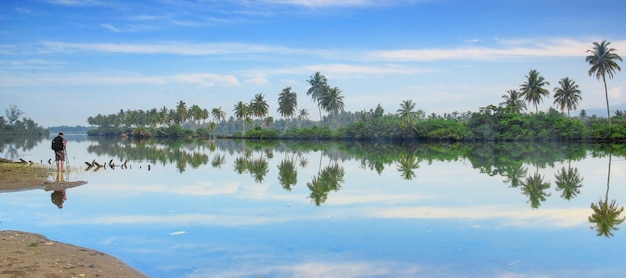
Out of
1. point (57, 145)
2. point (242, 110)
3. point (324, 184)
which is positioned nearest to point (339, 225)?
point (324, 184)

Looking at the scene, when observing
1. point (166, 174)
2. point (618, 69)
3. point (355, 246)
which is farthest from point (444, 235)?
point (618, 69)

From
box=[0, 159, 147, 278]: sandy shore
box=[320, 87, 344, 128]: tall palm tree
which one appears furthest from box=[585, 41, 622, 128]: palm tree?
box=[0, 159, 147, 278]: sandy shore

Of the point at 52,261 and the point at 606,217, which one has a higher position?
the point at 52,261

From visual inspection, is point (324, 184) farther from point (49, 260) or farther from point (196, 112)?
point (196, 112)

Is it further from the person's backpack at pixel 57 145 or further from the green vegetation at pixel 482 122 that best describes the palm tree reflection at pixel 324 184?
the green vegetation at pixel 482 122

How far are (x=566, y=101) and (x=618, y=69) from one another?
1556 cm

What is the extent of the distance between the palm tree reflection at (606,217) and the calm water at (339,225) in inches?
7.6

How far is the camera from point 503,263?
1019cm

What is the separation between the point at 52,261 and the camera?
9141 mm

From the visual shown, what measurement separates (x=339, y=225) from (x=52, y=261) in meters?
7.19

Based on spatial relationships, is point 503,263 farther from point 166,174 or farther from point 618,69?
point 618,69

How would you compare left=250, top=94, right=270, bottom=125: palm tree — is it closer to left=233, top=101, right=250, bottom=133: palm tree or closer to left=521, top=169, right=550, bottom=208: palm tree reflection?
left=233, top=101, right=250, bottom=133: palm tree

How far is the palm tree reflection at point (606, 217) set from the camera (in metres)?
13.5

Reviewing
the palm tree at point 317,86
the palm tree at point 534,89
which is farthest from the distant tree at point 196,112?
the palm tree at point 534,89
